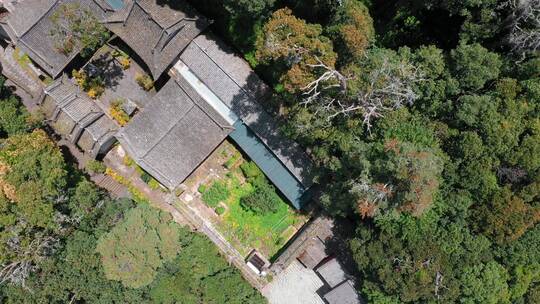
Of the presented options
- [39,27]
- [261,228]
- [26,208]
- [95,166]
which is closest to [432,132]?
[261,228]

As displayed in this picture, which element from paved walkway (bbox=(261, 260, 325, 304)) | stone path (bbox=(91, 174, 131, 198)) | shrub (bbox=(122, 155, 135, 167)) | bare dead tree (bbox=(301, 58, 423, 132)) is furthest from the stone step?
bare dead tree (bbox=(301, 58, 423, 132))

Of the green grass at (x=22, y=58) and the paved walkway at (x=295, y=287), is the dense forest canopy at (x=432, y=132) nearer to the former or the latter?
the paved walkway at (x=295, y=287)

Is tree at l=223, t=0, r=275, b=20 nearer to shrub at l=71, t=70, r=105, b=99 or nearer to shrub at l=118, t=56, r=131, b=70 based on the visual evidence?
shrub at l=118, t=56, r=131, b=70

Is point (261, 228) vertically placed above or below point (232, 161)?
below

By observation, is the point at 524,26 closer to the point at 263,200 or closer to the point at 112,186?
the point at 263,200

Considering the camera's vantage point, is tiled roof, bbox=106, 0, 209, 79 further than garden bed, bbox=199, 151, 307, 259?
No

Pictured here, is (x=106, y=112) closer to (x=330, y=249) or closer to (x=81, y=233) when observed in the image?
(x=81, y=233)

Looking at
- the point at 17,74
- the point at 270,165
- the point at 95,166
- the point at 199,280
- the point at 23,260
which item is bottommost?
the point at 23,260
